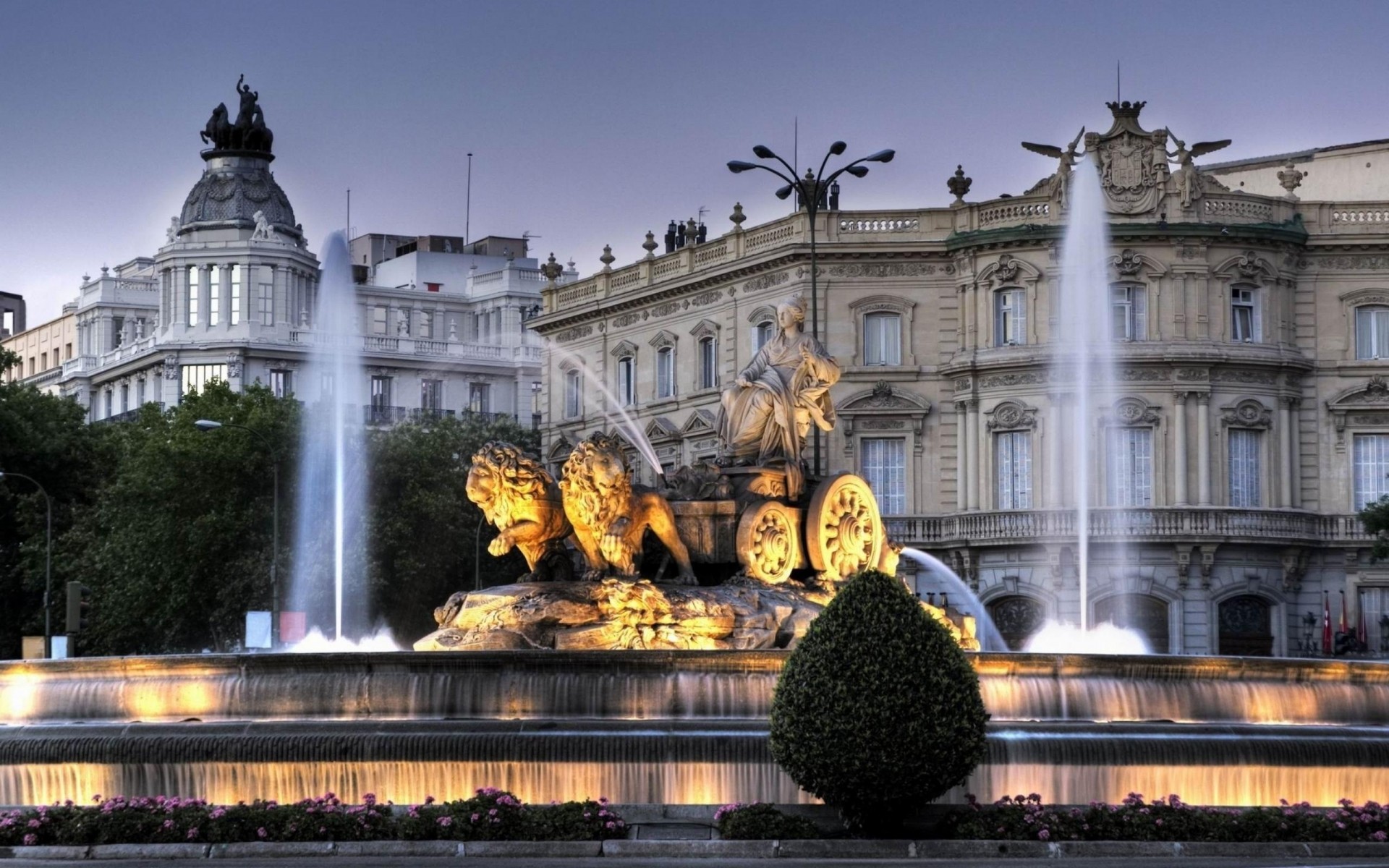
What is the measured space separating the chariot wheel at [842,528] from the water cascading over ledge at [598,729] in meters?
3.92

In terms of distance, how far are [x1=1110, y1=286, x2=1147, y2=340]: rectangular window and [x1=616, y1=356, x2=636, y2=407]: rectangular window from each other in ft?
50.5

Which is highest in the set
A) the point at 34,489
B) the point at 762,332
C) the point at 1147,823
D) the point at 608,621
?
the point at 762,332

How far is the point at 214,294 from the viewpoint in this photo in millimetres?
104188

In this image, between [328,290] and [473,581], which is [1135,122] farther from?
[328,290]

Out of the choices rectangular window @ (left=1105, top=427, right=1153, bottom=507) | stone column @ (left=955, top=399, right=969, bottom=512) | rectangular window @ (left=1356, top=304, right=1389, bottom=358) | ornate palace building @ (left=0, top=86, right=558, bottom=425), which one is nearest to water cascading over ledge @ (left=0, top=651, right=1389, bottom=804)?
rectangular window @ (left=1105, top=427, right=1153, bottom=507)

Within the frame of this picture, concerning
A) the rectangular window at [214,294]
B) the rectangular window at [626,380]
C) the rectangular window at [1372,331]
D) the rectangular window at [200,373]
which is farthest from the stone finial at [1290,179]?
the rectangular window at [214,294]

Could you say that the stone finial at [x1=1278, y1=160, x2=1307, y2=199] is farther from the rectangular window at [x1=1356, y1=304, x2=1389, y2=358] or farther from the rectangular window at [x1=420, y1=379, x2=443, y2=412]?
the rectangular window at [x1=420, y1=379, x2=443, y2=412]

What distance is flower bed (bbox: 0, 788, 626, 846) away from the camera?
18875 millimetres

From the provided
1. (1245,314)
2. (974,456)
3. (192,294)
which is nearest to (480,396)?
(192,294)

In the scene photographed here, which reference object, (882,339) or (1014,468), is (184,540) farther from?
(1014,468)

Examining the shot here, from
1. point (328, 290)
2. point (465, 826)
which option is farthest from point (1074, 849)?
point (328, 290)

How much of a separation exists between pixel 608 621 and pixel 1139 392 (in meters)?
44.6

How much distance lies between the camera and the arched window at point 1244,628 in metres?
65.3

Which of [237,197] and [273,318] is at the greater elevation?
[237,197]
